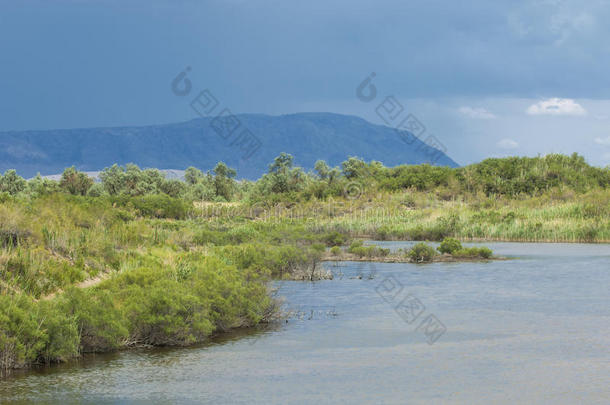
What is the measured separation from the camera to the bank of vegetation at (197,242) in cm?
1667

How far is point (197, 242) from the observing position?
33.6 meters

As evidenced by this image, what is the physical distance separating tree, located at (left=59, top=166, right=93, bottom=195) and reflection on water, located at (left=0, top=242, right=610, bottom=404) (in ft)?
192

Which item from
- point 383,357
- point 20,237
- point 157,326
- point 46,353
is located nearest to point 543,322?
point 383,357

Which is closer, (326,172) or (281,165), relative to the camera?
(281,165)

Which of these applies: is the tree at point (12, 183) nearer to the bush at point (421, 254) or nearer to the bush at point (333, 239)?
the bush at point (333, 239)

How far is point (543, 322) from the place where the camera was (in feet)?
70.0

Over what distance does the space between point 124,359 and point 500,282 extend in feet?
57.2

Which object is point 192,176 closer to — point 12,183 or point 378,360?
point 12,183

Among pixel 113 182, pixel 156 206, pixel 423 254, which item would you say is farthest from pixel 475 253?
pixel 113 182

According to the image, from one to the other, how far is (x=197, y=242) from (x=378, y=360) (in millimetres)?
17954

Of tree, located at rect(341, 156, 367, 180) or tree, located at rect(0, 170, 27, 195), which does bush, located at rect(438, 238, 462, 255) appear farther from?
tree, located at rect(341, 156, 367, 180)

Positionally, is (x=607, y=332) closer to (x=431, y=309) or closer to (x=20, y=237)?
(x=431, y=309)

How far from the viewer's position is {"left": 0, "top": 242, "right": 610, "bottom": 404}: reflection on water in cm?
1412

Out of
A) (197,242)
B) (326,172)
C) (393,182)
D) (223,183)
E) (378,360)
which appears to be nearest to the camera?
(378,360)
